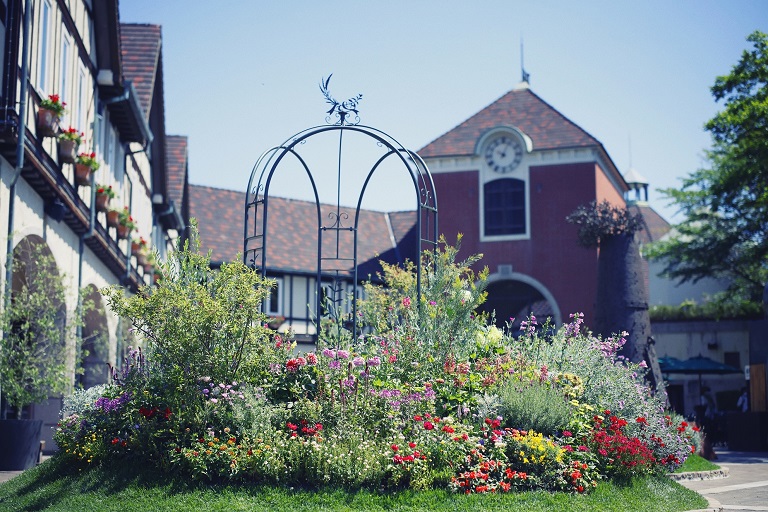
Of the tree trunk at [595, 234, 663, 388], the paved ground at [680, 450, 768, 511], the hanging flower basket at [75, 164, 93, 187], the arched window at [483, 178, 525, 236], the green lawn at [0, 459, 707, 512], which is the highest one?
the arched window at [483, 178, 525, 236]

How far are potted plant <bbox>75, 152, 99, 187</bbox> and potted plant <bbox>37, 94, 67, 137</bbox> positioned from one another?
218 centimetres

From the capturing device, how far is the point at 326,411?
31.3 ft

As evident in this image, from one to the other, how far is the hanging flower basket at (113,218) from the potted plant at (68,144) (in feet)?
12.9

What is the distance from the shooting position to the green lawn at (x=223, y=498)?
8.16 metres

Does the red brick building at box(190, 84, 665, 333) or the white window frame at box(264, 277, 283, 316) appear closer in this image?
the white window frame at box(264, 277, 283, 316)

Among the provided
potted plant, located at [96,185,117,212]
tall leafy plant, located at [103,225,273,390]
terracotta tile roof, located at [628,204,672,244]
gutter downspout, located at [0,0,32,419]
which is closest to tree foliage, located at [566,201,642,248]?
potted plant, located at [96,185,117,212]

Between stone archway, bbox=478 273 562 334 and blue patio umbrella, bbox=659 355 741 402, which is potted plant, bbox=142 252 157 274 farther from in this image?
stone archway, bbox=478 273 562 334

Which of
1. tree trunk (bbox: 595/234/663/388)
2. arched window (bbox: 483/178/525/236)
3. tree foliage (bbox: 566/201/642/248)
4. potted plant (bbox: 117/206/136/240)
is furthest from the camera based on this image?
arched window (bbox: 483/178/525/236)

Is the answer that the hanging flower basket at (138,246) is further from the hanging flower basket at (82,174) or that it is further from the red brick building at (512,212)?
the red brick building at (512,212)

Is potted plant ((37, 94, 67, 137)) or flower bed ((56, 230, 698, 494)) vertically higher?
potted plant ((37, 94, 67, 137))

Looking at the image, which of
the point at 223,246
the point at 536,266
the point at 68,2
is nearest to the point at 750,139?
the point at 536,266

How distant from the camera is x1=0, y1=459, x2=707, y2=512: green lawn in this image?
8.16m

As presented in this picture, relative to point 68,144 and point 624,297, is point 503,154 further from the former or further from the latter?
point 68,144

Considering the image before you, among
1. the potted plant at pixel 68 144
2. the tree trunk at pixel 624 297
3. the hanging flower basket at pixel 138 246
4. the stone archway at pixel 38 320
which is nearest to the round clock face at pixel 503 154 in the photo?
the hanging flower basket at pixel 138 246
